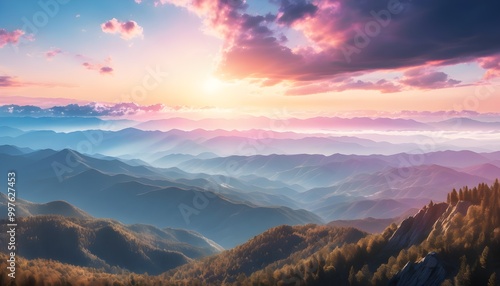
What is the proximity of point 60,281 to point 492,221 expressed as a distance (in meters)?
164

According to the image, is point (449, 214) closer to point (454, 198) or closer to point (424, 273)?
point (454, 198)

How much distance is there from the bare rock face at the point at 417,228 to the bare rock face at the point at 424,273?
38810mm

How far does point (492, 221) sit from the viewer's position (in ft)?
342

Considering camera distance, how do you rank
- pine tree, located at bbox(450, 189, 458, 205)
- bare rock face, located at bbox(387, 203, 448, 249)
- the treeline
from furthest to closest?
pine tree, located at bbox(450, 189, 458, 205)
bare rock face, located at bbox(387, 203, 448, 249)
the treeline

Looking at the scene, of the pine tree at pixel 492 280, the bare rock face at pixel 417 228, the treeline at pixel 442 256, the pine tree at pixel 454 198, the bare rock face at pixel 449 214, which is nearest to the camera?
the pine tree at pixel 492 280

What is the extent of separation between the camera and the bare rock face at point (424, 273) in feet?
293

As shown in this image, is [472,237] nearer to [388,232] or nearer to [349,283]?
[349,283]


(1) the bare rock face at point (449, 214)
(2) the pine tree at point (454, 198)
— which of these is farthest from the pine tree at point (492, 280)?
(2) the pine tree at point (454, 198)

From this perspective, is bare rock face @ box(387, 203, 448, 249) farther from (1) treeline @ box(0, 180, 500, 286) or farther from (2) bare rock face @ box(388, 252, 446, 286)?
(2) bare rock face @ box(388, 252, 446, 286)

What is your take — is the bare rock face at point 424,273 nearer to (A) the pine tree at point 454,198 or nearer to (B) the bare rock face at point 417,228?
(B) the bare rock face at point 417,228

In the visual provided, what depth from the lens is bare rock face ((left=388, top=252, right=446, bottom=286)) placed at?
89.4m

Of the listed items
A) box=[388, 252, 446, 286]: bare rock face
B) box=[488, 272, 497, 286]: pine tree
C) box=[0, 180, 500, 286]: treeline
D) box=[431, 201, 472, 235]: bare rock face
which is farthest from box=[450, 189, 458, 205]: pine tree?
box=[488, 272, 497, 286]: pine tree

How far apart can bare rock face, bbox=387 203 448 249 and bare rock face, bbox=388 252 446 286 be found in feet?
127

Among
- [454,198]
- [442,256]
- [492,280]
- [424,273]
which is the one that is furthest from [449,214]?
[492,280]
